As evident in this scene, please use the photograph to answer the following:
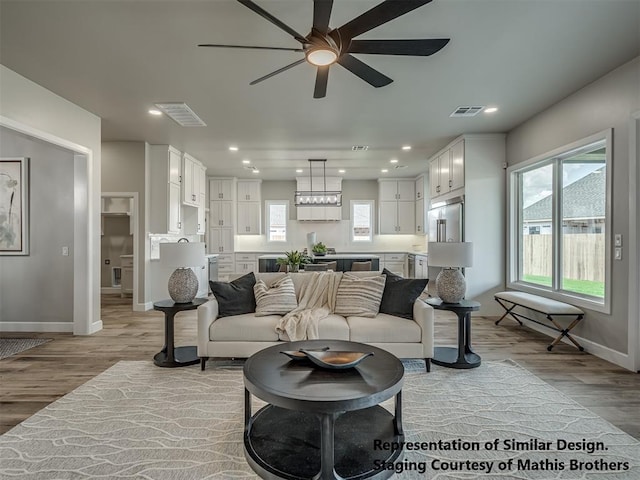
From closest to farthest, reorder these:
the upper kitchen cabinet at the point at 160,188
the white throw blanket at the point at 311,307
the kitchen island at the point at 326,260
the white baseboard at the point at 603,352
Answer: the white throw blanket at the point at 311,307 → the white baseboard at the point at 603,352 → the upper kitchen cabinet at the point at 160,188 → the kitchen island at the point at 326,260

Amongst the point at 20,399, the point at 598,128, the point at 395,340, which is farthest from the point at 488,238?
the point at 20,399

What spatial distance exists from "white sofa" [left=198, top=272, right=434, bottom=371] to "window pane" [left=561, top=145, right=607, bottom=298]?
2.13m

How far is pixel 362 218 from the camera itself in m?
9.45

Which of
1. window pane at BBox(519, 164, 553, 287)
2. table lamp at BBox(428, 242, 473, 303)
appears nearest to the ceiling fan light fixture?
table lamp at BBox(428, 242, 473, 303)

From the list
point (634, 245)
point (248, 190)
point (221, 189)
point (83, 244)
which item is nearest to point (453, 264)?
point (634, 245)

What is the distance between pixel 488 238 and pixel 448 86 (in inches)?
106

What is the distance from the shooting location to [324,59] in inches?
90.9

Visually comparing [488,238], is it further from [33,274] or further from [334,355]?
[33,274]

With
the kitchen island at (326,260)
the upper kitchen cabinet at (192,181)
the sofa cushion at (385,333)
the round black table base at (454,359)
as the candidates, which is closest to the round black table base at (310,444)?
the sofa cushion at (385,333)

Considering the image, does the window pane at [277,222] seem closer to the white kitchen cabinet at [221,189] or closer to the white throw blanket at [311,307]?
the white kitchen cabinet at [221,189]

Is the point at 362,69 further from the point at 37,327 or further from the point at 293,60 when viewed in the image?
the point at 37,327

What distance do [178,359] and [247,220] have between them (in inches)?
235

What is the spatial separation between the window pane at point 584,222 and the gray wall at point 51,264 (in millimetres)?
6363

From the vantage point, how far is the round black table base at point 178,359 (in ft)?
10.8
